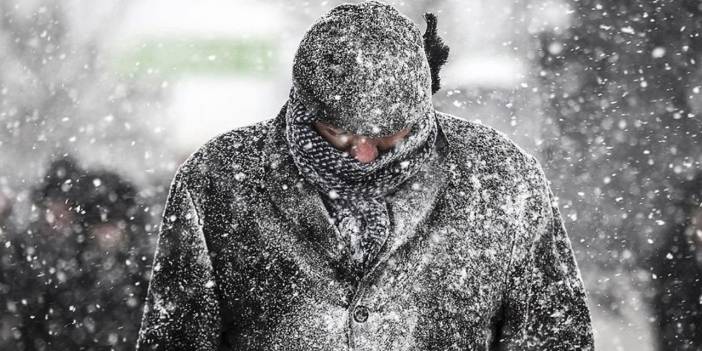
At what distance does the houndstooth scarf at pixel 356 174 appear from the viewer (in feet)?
6.01

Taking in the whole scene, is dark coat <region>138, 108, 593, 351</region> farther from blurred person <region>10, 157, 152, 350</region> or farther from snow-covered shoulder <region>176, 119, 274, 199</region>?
blurred person <region>10, 157, 152, 350</region>

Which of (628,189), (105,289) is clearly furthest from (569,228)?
(105,289)

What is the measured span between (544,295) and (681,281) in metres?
4.94

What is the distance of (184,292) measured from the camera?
6.62ft

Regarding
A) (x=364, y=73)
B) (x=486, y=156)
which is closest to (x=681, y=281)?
(x=486, y=156)

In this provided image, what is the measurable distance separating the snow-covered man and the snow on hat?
6 cm

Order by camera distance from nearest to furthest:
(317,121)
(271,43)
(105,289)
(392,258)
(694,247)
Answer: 1. (317,121)
2. (392,258)
3. (694,247)
4. (105,289)
5. (271,43)

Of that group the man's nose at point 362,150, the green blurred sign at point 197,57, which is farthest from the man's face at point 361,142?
the green blurred sign at point 197,57

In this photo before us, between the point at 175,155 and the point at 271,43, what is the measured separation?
52.3 inches

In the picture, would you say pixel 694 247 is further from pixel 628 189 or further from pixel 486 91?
pixel 486 91

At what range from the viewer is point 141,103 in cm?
748

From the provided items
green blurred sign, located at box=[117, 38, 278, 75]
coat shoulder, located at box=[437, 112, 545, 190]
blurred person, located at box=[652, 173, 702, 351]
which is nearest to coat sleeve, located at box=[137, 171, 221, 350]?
coat shoulder, located at box=[437, 112, 545, 190]

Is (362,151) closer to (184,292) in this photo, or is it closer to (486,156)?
(486,156)

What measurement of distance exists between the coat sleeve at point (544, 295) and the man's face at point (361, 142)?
0.44m
